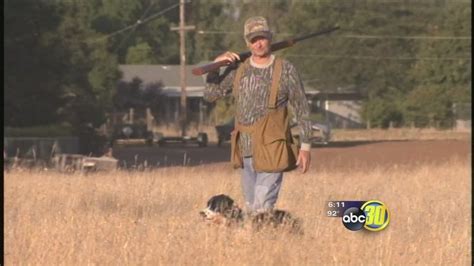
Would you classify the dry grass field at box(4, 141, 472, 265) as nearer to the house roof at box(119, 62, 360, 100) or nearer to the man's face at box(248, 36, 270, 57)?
the man's face at box(248, 36, 270, 57)

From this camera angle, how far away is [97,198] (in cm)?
1064

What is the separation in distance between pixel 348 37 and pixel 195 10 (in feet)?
30.8

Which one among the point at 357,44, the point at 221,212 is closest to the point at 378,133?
the point at 357,44

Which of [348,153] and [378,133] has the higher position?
[378,133]

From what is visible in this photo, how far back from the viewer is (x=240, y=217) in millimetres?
7602

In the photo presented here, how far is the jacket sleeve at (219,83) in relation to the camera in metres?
7.69

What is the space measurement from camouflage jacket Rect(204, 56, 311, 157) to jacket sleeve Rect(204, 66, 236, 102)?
0.50 feet

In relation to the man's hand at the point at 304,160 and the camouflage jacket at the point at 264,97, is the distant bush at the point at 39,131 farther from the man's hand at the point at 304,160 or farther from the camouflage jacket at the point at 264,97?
the man's hand at the point at 304,160

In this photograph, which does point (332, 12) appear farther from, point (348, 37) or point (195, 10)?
point (195, 10)

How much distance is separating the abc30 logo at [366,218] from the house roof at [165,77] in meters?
56.4

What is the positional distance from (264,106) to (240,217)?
2.65 ft

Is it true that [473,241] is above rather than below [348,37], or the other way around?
below

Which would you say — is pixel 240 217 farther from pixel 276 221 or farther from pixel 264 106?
pixel 264 106

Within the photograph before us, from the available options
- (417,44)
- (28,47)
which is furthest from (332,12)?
(28,47)
